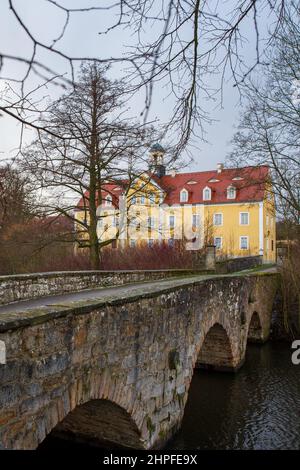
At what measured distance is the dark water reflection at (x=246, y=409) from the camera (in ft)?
27.7

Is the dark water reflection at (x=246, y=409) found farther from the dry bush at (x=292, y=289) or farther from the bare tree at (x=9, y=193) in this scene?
the bare tree at (x=9, y=193)

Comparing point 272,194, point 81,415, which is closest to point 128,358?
point 81,415

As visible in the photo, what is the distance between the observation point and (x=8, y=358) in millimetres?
3871

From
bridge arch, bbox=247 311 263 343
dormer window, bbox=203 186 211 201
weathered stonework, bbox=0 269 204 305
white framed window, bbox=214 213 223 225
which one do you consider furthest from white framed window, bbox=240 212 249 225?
weathered stonework, bbox=0 269 204 305

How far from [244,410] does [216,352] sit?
3.50 meters

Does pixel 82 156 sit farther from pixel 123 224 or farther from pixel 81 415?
pixel 81 415

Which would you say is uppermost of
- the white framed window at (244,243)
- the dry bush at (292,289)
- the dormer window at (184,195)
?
the dormer window at (184,195)

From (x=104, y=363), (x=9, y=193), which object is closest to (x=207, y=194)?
(x=104, y=363)

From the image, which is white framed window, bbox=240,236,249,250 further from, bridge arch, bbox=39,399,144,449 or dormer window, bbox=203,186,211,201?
bridge arch, bbox=39,399,144,449

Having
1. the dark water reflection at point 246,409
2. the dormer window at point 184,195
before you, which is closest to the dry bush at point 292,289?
the dark water reflection at point 246,409

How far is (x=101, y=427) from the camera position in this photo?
7.12 m

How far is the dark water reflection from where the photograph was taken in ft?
27.7

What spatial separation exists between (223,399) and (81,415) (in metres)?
5.18

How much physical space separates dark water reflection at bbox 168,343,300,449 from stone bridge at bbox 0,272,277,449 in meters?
1.12
